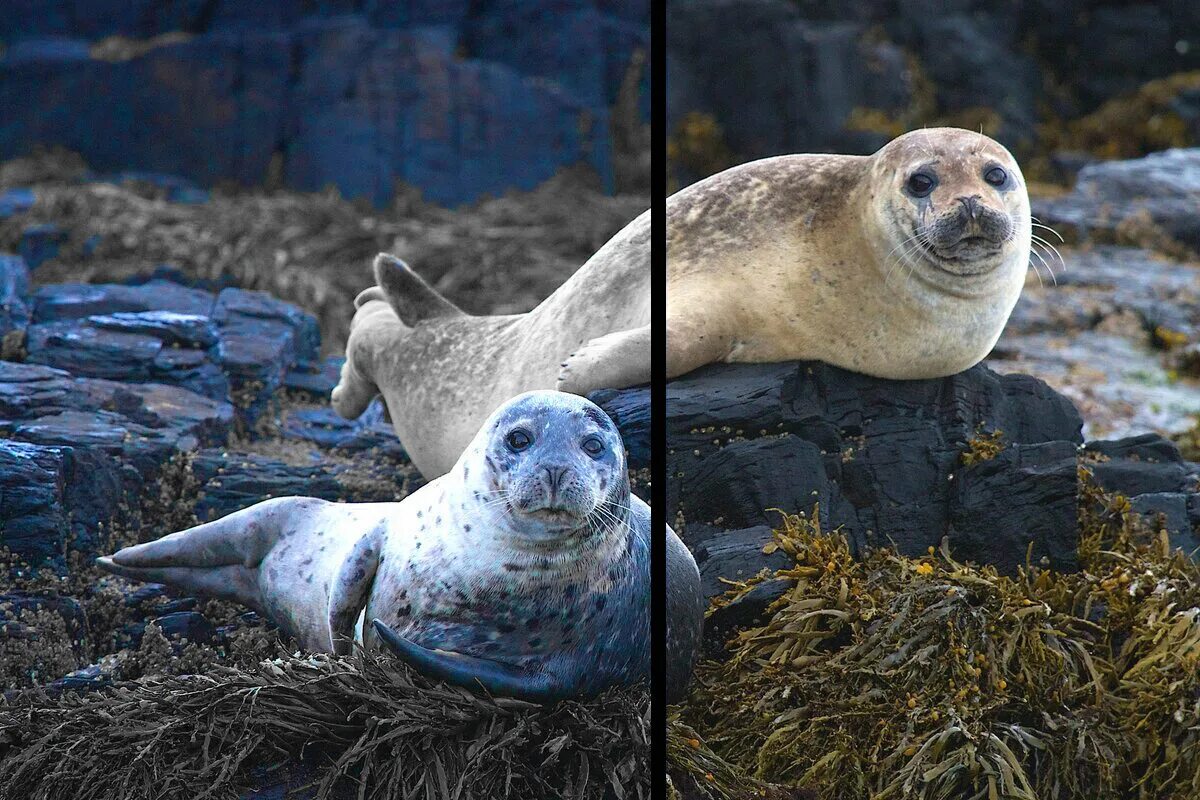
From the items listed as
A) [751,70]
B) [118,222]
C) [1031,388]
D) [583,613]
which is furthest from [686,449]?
[118,222]

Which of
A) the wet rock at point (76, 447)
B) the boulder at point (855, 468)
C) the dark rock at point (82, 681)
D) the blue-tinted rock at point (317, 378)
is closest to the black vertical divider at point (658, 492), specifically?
the boulder at point (855, 468)

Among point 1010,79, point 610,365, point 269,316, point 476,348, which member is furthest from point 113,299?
point 1010,79

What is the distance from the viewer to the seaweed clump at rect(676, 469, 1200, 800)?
9.21 ft

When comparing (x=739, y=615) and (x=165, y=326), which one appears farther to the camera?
(x=165, y=326)

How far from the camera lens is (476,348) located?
403cm

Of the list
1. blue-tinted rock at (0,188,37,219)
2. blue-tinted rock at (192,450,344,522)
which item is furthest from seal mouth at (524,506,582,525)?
blue-tinted rock at (0,188,37,219)

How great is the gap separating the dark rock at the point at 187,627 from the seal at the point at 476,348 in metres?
0.90

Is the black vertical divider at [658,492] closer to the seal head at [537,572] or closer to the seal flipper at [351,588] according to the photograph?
the seal head at [537,572]

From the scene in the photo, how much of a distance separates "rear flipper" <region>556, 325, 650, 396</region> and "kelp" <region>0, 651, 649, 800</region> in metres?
0.75

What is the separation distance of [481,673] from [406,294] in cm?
176

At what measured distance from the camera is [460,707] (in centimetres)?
281

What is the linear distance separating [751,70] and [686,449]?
1927 mm

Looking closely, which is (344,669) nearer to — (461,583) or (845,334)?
(461,583)

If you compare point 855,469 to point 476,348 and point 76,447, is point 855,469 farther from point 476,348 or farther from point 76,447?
point 76,447
